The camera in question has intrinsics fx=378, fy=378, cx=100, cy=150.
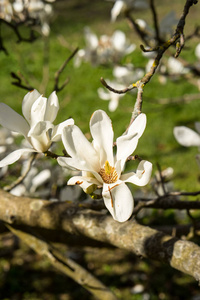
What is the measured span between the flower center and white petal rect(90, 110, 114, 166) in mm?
12

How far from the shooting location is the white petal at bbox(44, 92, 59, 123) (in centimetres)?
79

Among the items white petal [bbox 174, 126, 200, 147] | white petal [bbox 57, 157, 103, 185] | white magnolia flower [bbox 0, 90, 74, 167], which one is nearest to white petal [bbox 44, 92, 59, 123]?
white magnolia flower [bbox 0, 90, 74, 167]

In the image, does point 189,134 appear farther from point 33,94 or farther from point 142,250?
point 33,94

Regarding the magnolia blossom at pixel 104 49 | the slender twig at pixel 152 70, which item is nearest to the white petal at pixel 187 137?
the slender twig at pixel 152 70

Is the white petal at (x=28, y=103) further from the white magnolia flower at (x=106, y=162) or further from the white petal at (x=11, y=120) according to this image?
the white magnolia flower at (x=106, y=162)

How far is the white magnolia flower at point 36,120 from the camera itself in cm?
76

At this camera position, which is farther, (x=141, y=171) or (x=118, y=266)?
(x=118, y=266)

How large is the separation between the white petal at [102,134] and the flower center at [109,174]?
1 centimetres

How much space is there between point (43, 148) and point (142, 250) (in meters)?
0.40

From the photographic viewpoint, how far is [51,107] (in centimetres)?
79

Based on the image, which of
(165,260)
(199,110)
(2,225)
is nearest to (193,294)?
(2,225)

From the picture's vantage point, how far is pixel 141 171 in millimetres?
700

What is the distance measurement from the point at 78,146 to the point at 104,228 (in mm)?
402

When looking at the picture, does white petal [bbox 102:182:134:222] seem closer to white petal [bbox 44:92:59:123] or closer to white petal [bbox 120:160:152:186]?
white petal [bbox 120:160:152:186]
